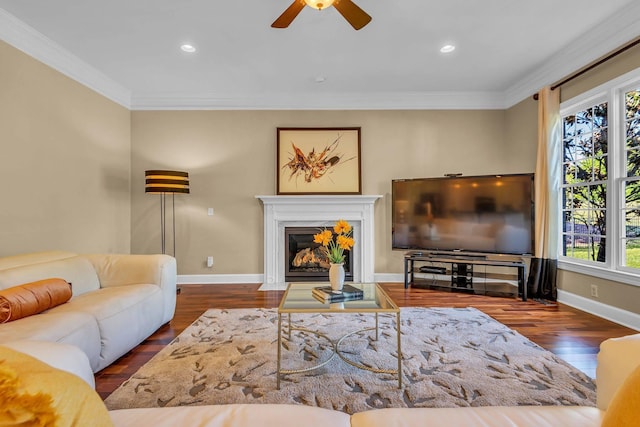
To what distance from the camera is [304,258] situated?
4598 millimetres

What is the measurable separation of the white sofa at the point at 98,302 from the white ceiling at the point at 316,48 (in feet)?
7.31

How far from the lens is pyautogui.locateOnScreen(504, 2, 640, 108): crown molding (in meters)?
2.75

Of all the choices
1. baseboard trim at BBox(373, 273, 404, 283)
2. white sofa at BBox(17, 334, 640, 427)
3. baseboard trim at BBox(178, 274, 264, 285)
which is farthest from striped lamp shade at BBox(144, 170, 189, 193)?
white sofa at BBox(17, 334, 640, 427)

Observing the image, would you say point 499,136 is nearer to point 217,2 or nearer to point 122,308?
point 217,2

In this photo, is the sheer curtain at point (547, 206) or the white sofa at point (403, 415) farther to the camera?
the sheer curtain at point (547, 206)

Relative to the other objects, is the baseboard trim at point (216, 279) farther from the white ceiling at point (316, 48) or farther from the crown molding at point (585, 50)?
the crown molding at point (585, 50)

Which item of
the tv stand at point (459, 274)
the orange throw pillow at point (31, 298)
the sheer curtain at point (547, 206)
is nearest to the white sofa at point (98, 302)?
the orange throw pillow at point (31, 298)

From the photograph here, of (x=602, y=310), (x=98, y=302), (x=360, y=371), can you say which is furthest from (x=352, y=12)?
(x=602, y=310)

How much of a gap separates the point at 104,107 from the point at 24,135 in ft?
4.19

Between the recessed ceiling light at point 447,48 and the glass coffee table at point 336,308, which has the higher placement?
the recessed ceiling light at point 447,48

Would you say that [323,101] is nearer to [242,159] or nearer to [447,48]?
[242,159]

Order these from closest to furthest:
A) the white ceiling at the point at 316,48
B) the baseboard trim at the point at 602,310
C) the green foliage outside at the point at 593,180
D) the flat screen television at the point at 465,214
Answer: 1. the white ceiling at the point at 316,48
2. the baseboard trim at the point at 602,310
3. the green foliage outside at the point at 593,180
4. the flat screen television at the point at 465,214

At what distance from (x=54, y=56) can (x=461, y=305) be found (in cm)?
531

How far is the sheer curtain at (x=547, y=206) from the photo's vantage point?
11.9 feet
